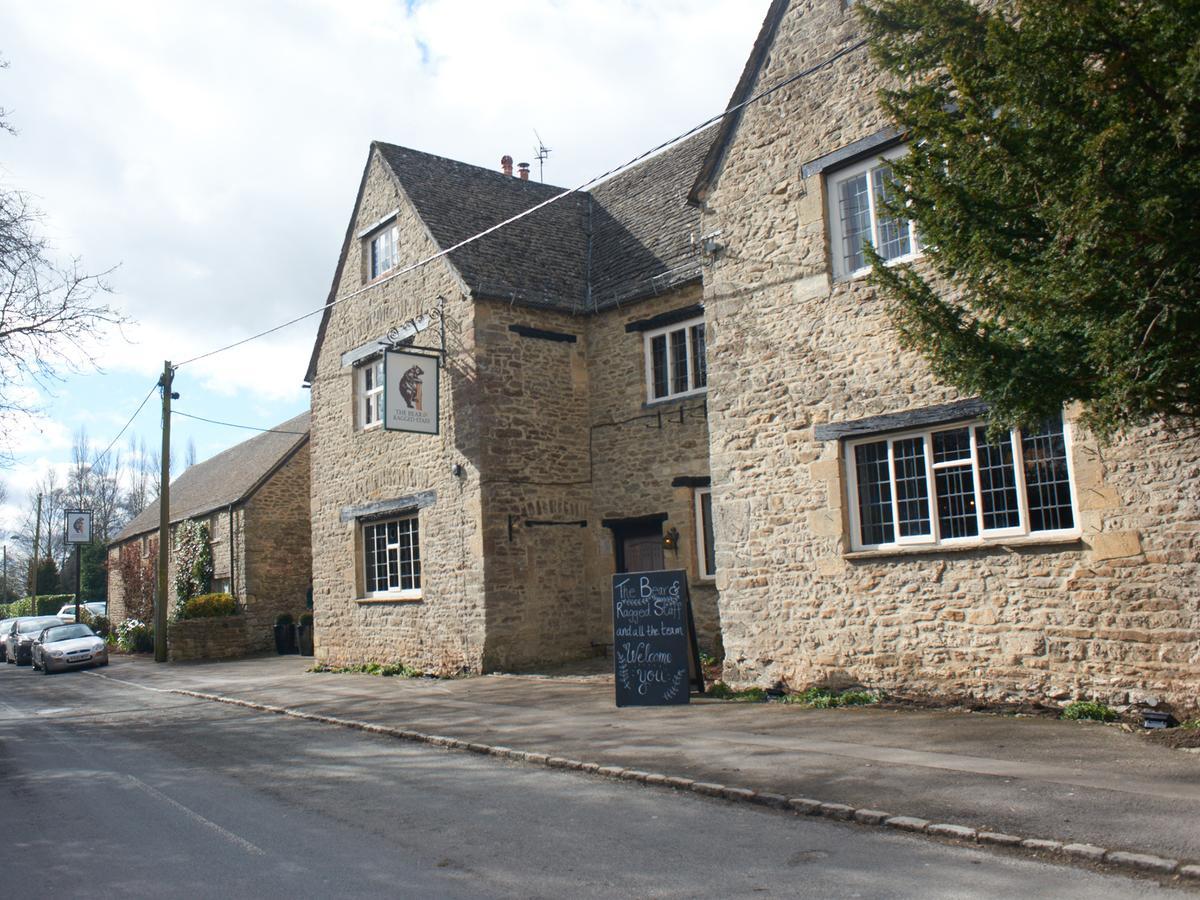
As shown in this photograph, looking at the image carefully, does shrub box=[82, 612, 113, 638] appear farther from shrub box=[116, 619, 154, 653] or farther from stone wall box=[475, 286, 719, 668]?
stone wall box=[475, 286, 719, 668]

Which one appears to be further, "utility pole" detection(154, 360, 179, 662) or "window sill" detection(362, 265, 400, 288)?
"utility pole" detection(154, 360, 179, 662)

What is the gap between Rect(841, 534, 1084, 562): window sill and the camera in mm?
9930

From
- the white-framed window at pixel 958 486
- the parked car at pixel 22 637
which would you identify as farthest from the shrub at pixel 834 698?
the parked car at pixel 22 637

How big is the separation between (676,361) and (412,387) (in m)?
4.66

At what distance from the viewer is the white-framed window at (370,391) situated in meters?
20.7

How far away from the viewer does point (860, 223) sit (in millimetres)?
12047

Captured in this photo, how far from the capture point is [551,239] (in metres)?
20.3

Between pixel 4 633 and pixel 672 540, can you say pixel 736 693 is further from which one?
pixel 4 633

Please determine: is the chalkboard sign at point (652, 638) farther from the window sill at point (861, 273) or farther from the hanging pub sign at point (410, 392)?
the hanging pub sign at point (410, 392)

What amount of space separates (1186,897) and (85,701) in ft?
61.8

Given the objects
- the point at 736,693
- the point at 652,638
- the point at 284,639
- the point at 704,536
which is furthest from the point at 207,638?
the point at 736,693

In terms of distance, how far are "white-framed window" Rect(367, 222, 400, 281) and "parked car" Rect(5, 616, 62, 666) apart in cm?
1753

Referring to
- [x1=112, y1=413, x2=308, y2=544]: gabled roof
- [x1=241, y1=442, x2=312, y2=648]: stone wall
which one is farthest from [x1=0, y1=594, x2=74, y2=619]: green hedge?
[x1=241, y1=442, x2=312, y2=648]: stone wall

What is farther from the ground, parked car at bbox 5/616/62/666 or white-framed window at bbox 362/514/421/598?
white-framed window at bbox 362/514/421/598
